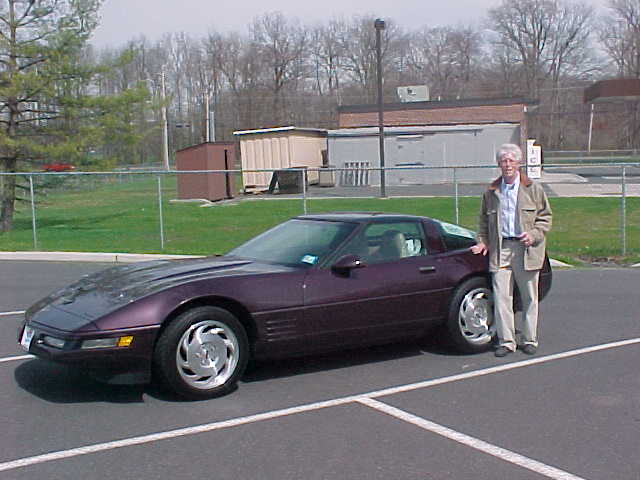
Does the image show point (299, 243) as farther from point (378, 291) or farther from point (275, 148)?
point (275, 148)

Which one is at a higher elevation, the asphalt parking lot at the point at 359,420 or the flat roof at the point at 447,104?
the flat roof at the point at 447,104

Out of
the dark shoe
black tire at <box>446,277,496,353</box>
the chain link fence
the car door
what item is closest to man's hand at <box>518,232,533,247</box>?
black tire at <box>446,277,496,353</box>

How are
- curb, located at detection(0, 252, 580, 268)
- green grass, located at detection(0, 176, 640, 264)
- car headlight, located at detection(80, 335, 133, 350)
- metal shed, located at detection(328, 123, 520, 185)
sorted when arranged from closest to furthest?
1. car headlight, located at detection(80, 335, 133, 350)
2. curb, located at detection(0, 252, 580, 268)
3. green grass, located at detection(0, 176, 640, 264)
4. metal shed, located at detection(328, 123, 520, 185)

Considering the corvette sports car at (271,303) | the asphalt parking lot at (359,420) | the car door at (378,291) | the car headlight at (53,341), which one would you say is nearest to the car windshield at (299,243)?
the corvette sports car at (271,303)

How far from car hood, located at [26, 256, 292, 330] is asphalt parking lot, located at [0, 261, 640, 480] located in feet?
2.05

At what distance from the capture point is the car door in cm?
646

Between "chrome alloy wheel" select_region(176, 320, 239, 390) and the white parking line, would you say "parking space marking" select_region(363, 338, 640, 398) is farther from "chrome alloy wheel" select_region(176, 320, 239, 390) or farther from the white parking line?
"chrome alloy wheel" select_region(176, 320, 239, 390)

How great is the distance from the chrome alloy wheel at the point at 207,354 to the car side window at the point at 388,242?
4.52 ft

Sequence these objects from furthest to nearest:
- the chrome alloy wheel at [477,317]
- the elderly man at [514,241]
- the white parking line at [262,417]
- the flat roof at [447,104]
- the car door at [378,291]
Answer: the flat roof at [447,104]
the chrome alloy wheel at [477,317]
the elderly man at [514,241]
the car door at [378,291]
the white parking line at [262,417]

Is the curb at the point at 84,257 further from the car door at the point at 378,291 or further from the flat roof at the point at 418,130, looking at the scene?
the flat roof at the point at 418,130

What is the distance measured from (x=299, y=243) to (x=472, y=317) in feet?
5.58

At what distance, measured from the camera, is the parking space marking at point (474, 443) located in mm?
4465

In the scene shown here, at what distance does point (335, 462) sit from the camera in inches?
182

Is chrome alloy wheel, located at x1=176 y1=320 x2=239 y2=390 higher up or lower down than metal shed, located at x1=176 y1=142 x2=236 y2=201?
lower down
